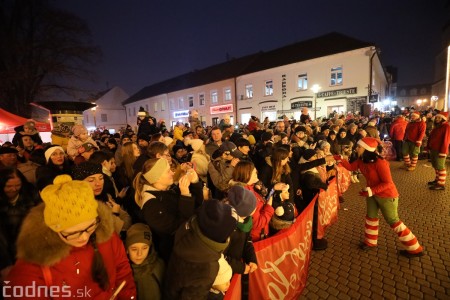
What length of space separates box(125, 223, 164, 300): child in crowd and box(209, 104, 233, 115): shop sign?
29730 millimetres

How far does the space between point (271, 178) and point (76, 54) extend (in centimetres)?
2303

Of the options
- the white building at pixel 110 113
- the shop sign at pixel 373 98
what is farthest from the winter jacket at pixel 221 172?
the white building at pixel 110 113

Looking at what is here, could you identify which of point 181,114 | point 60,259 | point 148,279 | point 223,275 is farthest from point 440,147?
point 181,114

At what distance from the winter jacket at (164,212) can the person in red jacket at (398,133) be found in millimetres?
11755

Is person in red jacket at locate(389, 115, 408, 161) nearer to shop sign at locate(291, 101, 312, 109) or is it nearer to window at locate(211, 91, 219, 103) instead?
shop sign at locate(291, 101, 312, 109)

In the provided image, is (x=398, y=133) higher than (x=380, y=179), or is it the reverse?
(x=398, y=133)

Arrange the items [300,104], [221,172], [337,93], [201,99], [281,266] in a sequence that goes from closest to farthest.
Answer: [281,266], [221,172], [337,93], [300,104], [201,99]

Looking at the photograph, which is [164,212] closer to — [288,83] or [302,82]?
[302,82]

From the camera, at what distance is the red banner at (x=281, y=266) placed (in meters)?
2.88

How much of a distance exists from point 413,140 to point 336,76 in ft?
47.7

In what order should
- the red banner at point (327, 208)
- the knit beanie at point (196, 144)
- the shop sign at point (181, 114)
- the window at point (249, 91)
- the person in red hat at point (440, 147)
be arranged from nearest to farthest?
the red banner at point (327, 208) → the knit beanie at point (196, 144) → the person in red hat at point (440, 147) → the window at point (249, 91) → the shop sign at point (181, 114)

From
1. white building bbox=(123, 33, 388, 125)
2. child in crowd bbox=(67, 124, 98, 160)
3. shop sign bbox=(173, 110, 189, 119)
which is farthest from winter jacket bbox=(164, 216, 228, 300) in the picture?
shop sign bbox=(173, 110, 189, 119)

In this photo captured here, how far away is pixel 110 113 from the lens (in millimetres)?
51594

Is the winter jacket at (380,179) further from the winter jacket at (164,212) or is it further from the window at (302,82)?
the window at (302,82)
